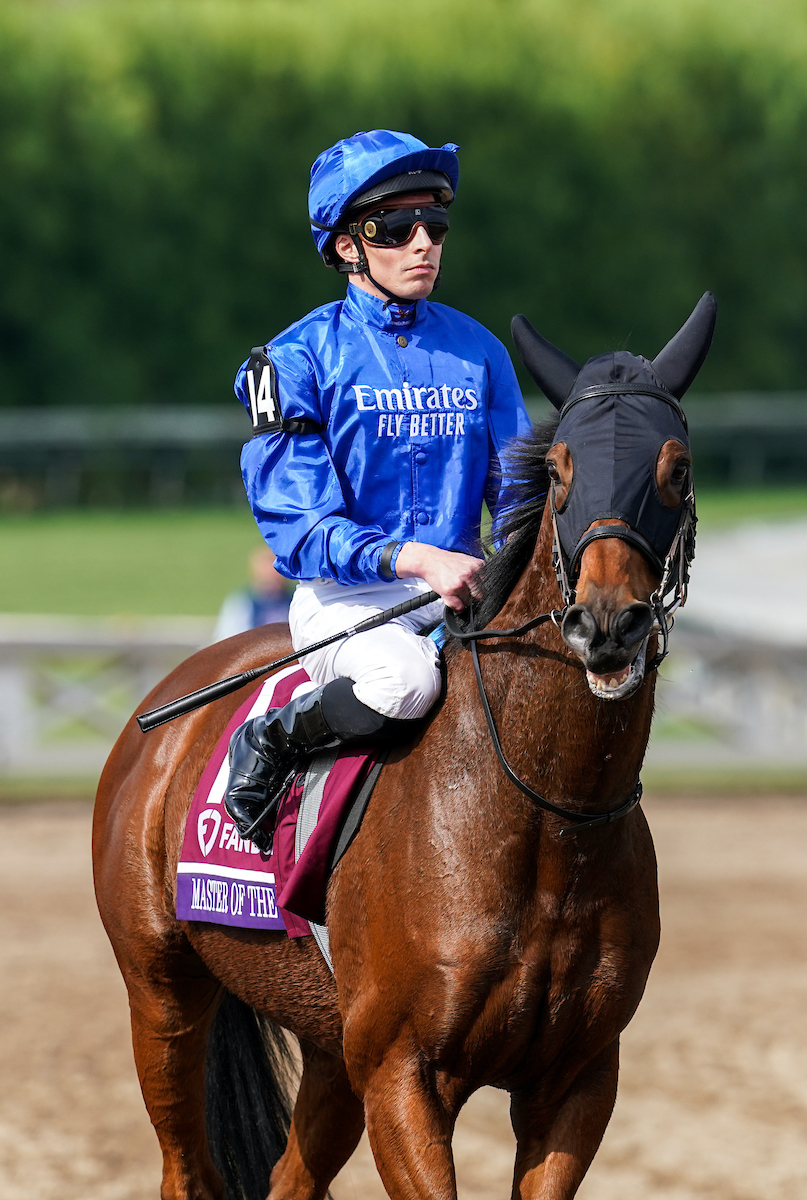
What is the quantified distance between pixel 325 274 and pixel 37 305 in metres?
6.27

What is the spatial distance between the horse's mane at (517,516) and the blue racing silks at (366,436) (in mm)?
243

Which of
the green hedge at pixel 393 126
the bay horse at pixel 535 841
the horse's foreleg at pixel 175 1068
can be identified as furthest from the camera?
the green hedge at pixel 393 126

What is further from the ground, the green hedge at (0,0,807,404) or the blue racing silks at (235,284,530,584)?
the green hedge at (0,0,807,404)

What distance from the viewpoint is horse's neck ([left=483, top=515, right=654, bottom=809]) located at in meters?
2.65

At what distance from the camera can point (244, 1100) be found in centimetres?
384

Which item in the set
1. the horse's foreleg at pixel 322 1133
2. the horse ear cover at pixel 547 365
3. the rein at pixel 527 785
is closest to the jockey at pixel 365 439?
the rein at pixel 527 785

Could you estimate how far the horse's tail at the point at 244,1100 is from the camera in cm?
381

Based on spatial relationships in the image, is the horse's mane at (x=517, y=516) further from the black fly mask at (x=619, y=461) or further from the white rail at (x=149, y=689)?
the white rail at (x=149, y=689)

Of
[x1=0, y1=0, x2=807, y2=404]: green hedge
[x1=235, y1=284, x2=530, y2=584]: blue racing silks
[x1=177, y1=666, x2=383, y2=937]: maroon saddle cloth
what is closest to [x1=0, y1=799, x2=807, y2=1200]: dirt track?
[x1=177, y1=666, x2=383, y2=937]: maroon saddle cloth

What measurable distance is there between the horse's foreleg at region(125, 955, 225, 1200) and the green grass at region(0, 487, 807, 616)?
1323cm

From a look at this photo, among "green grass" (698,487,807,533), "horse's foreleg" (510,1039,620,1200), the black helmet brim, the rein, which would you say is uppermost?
the black helmet brim

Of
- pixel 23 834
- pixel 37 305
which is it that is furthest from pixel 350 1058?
pixel 37 305

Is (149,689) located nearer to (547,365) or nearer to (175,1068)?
(175,1068)

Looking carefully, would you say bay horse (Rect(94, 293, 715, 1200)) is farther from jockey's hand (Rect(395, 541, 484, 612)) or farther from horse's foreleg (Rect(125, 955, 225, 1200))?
horse's foreleg (Rect(125, 955, 225, 1200))
